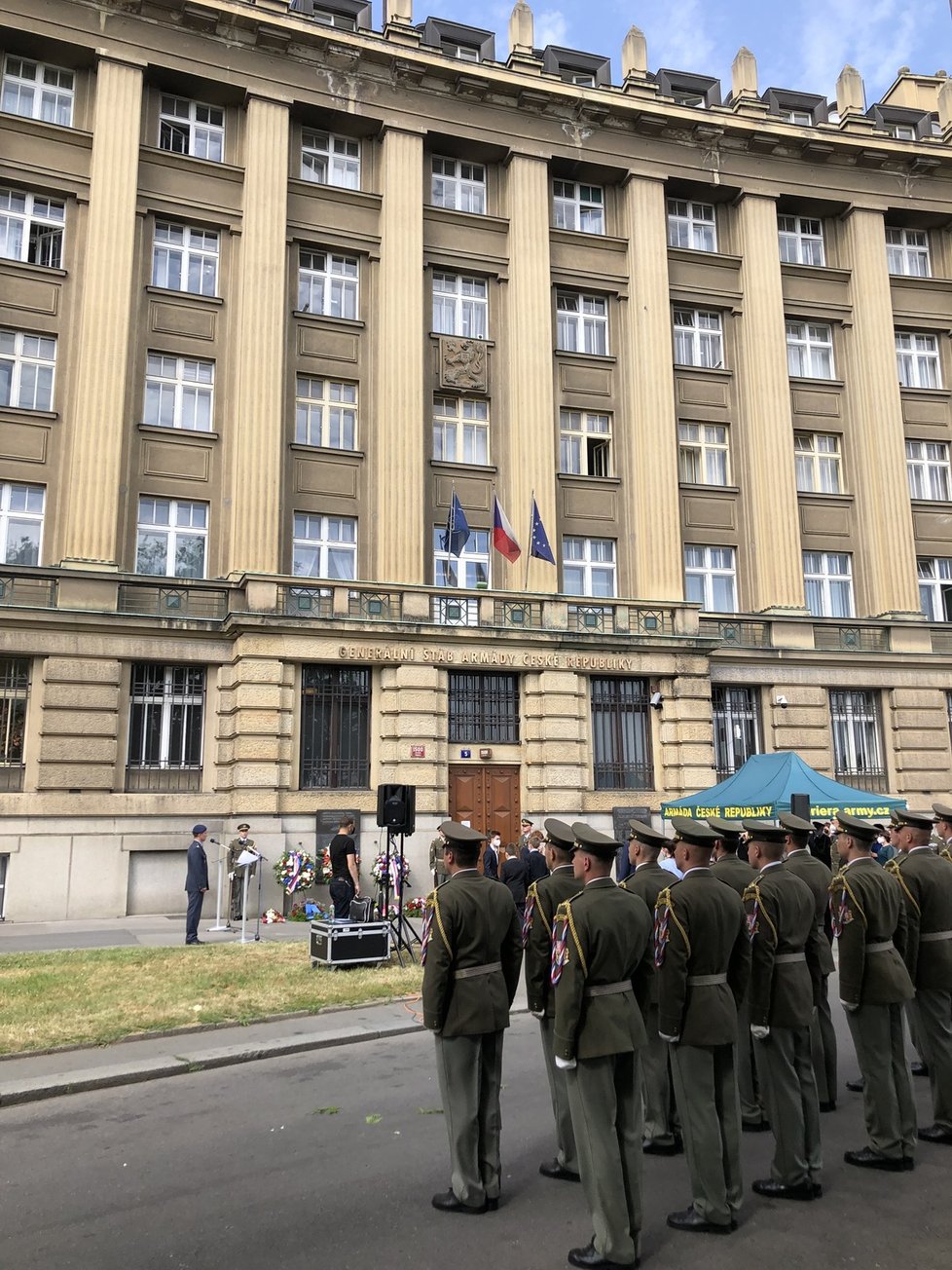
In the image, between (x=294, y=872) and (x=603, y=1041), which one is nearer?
(x=603, y=1041)

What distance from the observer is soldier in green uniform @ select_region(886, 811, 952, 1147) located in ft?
24.0

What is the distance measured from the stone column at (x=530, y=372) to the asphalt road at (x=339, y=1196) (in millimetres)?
18158

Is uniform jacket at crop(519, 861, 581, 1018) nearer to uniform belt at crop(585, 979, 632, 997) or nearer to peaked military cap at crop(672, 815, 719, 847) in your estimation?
peaked military cap at crop(672, 815, 719, 847)

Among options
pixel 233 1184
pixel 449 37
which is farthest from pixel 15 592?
pixel 449 37

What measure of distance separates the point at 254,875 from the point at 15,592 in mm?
7962

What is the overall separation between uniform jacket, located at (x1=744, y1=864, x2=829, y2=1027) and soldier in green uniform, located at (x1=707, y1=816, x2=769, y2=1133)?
562 mm

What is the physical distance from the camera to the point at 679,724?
2389 centimetres

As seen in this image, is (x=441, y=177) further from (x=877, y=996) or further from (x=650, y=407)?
(x=877, y=996)

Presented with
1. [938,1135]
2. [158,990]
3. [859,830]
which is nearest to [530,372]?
[158,990]

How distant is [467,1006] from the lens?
6.14 meters

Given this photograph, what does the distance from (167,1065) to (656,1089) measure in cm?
475

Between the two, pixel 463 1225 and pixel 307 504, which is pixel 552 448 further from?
pixel 463 1225

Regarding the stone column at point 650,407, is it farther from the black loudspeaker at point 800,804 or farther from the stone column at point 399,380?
the black loudspeaker at point 800,804

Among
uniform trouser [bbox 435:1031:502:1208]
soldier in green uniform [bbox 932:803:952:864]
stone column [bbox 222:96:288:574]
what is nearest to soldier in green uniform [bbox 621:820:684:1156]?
uniform trouser [bbox 435:1031:502:1208]
